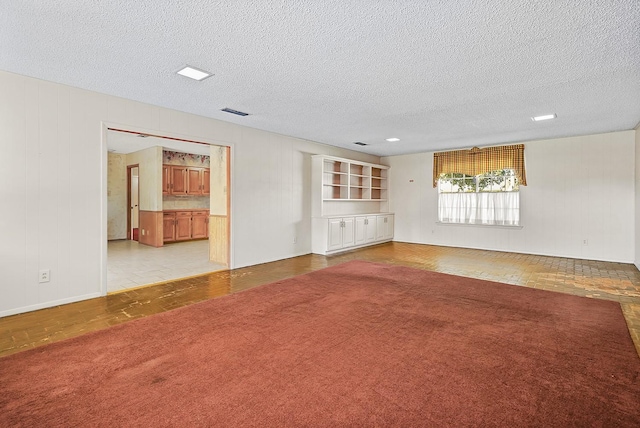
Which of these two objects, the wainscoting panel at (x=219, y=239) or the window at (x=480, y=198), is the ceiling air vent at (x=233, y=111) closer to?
the wainscoting panel at (x=219, y=239)

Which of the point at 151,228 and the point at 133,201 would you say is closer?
the point at 151,228

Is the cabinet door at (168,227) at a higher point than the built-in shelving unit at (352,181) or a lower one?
lower

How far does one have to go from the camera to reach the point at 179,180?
9031 millimetres

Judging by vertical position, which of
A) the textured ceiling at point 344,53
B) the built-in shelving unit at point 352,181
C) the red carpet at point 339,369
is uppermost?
the textured ceiling at point 344,53

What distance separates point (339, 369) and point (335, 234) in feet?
16.4

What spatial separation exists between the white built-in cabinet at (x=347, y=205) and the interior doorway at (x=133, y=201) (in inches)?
221

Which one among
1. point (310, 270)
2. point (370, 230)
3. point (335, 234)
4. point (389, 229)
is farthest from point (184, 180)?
point (389, 229)

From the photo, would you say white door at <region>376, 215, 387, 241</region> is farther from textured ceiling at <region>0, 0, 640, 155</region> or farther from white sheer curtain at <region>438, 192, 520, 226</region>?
textured ceiling at <region>0, 0, 640, 155</region>

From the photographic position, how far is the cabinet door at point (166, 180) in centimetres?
867

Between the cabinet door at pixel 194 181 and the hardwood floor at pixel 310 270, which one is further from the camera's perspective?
the cabinet door at pixel 194 181

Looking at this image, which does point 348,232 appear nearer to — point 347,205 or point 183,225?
point 347,205

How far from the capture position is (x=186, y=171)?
30.2 ft

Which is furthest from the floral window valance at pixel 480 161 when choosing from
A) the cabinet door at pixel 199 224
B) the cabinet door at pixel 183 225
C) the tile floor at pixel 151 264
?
the cabinet door at pixel 183 225

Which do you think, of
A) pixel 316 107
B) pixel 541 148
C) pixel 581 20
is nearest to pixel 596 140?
pixel 541 148
